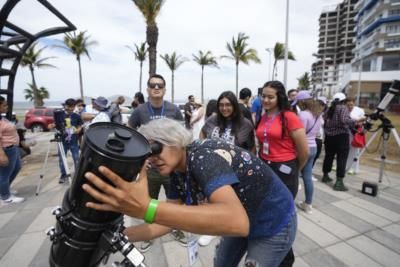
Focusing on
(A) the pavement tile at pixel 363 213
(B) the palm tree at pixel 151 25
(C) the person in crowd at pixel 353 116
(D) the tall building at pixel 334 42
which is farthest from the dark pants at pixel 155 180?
Answer: (D) the tall building at pixel 334 42

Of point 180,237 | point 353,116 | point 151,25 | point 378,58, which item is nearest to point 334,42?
point 378,58

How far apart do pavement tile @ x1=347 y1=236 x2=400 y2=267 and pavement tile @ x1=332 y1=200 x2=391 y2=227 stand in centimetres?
60

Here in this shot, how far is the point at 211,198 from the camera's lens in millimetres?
896

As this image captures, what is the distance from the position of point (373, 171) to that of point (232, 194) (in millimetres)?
6506

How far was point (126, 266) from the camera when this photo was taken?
34.2 inches

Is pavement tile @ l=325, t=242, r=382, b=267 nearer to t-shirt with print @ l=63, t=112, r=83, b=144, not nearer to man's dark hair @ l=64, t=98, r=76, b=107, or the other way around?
t-shirt with print @ l=63, t=112, r=83, b=144

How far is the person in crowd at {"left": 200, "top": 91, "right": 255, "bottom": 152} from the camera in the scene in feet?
9.62

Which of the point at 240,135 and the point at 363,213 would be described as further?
the point at 363,213

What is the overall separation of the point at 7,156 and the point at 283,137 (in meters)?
4.11

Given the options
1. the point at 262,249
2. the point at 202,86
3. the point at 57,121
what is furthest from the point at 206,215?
the point at 202,86

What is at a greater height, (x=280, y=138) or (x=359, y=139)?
(x=280, y=138)

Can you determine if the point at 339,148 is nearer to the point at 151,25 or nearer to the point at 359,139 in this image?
the point at 359,139

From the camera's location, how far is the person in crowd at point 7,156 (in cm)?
353

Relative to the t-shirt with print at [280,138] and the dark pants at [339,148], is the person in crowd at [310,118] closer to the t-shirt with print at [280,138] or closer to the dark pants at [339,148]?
the dark pants at [339,148]
